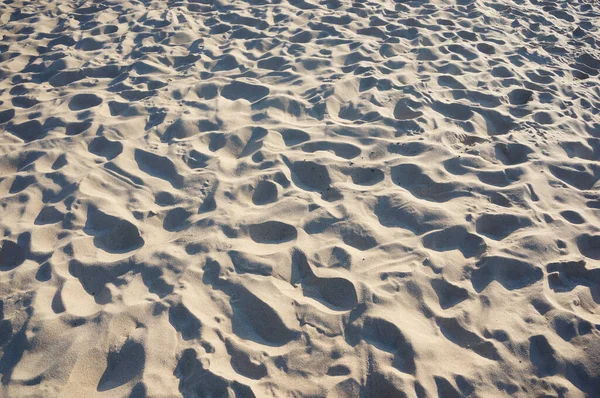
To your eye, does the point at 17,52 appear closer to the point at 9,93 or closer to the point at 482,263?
the point at 9,93

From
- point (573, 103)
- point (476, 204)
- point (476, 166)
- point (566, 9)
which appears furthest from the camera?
point (566, 9)

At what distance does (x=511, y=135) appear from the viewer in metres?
3.75

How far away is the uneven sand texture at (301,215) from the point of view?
7.37 ft

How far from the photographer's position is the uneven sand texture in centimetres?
225

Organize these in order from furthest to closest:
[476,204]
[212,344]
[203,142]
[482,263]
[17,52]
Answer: [17,52] → [203,142] → [476,204] → [482,263] → [212,344]

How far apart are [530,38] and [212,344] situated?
5258 mm

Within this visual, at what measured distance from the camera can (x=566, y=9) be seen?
240 inches

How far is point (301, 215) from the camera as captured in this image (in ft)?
9.82

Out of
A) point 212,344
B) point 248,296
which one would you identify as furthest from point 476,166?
point 212,344

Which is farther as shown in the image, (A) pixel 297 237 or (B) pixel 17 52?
(B) pixel 17 52

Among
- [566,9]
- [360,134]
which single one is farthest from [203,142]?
[566,9]

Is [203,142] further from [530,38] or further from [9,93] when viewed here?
[530,38]

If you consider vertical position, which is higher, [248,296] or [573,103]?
[573,103]

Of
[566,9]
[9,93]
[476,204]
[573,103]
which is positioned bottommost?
[9,93]
